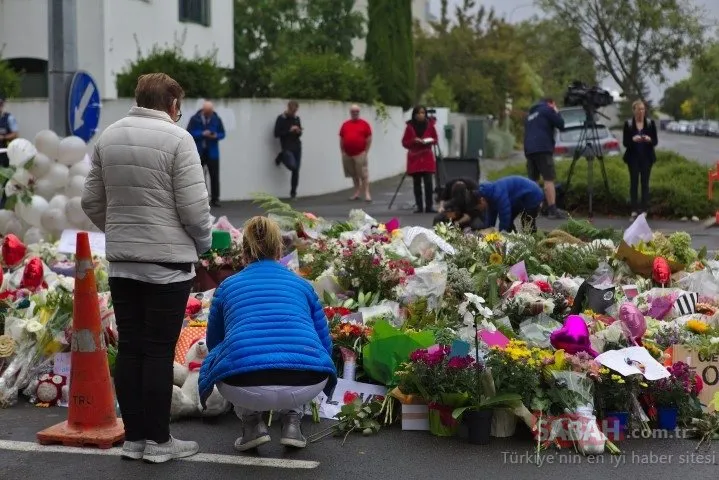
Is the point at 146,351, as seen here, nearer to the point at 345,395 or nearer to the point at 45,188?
the point at 345,395

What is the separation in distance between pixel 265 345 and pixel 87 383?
1265mm

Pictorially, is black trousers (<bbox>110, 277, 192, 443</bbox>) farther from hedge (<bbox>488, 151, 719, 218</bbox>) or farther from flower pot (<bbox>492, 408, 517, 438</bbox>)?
hedge (<bbox>488, 151, 719, 218</bbox>)

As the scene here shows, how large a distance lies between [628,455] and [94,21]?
1839cm

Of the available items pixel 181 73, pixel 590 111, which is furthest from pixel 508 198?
pixel 181 73

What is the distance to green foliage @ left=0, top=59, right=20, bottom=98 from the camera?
892 inches

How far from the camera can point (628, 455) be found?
652 cm

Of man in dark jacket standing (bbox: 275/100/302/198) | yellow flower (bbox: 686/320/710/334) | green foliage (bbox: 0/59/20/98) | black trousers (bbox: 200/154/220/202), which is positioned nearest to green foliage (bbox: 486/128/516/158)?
man in dark jacket standing (bbox: 275/100/302/198)

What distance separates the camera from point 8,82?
2277 centimetres

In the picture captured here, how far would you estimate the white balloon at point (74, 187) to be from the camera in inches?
490

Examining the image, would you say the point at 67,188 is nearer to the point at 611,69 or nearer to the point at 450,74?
the point at 611,69

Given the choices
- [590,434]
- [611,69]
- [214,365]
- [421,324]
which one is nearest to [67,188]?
[421,324]

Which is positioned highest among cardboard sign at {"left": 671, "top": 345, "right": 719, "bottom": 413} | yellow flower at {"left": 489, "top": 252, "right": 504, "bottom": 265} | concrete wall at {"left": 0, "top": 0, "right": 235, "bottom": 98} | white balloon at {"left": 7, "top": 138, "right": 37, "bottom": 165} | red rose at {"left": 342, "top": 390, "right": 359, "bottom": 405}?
concrete wall at {"left": 0, "top": 0, "right": 235, "bottom": 98}

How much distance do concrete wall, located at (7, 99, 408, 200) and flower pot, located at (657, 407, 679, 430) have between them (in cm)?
A: 1566

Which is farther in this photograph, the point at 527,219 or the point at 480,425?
the point at 527,219
